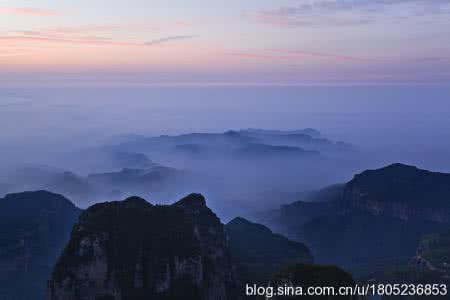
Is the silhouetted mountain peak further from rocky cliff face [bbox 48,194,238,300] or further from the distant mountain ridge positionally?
the distant mountain ridge

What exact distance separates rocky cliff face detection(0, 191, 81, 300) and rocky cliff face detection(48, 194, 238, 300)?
39.2m

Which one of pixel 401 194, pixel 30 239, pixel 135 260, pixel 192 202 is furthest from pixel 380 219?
pixel 135 260

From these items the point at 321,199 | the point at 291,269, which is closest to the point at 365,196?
the point at 321,199

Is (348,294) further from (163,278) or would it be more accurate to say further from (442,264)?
(442,264)

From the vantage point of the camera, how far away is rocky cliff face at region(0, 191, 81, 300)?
9638 cm

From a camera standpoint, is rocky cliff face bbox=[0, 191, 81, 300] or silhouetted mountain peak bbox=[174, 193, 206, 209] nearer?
silhouetted mountain peak bbox=[174, 193, 206, 209]

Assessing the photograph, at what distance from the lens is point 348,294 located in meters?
39.4

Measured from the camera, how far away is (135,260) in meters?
60.8

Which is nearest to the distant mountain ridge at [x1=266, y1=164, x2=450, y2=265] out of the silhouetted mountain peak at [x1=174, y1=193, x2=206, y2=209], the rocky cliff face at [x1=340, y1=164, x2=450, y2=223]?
the rocky cliff face at [x1=340, y1=164, x2=450, y2=223]

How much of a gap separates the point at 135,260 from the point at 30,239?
53.2 m

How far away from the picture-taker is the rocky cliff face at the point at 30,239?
316 feet

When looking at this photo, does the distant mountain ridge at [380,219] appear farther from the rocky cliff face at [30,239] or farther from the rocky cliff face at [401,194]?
the rocky cliff face at [30,239]

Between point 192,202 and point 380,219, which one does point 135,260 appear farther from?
point 380,219

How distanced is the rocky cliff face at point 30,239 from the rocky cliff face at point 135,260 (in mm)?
39216
